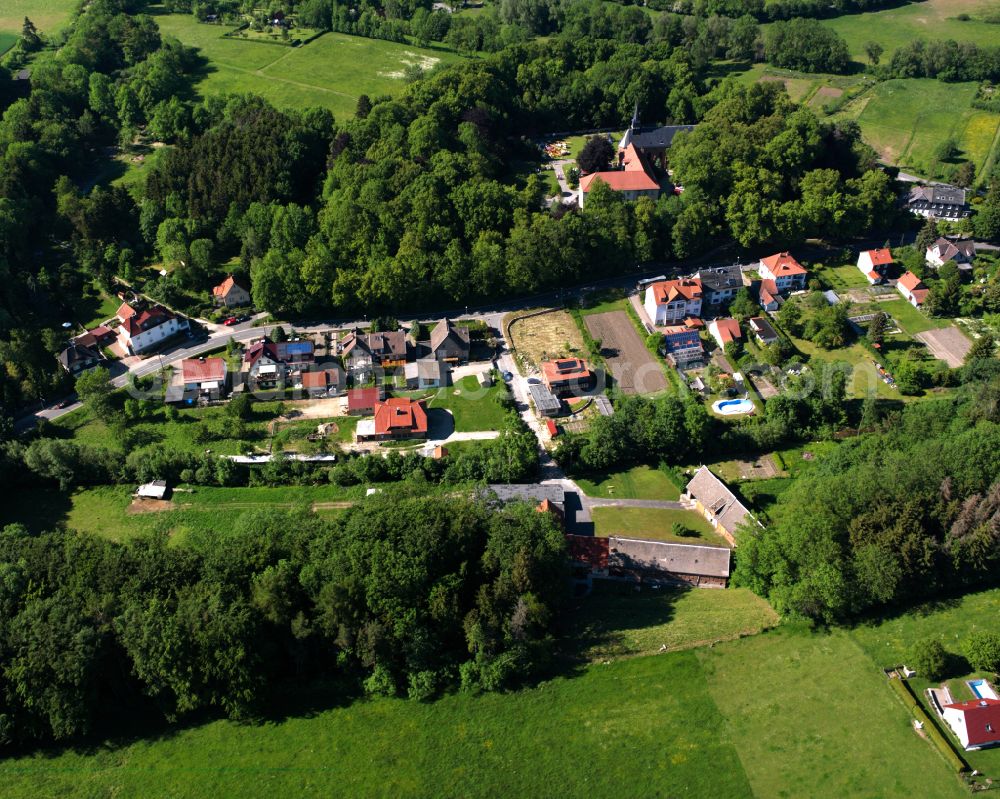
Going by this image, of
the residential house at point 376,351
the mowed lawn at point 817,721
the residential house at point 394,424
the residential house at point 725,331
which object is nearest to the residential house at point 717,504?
the mowed lawn at point 817,721

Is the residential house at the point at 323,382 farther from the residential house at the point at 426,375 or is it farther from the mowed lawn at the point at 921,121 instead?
the mowed lawn at the point at 921,121

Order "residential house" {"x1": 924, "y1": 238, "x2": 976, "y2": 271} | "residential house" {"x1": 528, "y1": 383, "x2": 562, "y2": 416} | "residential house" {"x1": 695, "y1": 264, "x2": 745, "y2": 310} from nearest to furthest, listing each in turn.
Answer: "residential house" {"x1": 528, "y1": 383, "x2": 562, "y2": 416} < "residential house" {"x1": 695, "y1": 264, "x2": 745, "y2": 310} < "residential house" {"x1": 924, "y1": 238, "x2": 976, "y2": 271}

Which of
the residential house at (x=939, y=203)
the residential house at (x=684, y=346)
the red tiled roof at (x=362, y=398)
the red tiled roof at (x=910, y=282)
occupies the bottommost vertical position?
the red tiled roof at (x=362, y=398)

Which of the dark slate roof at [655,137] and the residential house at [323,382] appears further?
the dark slate roof at [655,137]

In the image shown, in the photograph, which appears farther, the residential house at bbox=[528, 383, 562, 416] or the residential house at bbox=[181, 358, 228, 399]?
the residential house at bbox=[181, 358, 228, 399]

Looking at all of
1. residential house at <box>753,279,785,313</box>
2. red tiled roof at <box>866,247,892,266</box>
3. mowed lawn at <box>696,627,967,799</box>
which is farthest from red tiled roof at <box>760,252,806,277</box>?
mowed lawn at <box>696,627,967,799</box>

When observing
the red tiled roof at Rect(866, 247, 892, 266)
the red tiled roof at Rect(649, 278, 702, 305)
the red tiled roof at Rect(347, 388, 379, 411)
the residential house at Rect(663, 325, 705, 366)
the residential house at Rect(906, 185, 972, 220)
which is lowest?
the red tiled roof at Rect(347, 388, 379, 411)

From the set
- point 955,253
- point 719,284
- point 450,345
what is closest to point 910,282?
point 955,253

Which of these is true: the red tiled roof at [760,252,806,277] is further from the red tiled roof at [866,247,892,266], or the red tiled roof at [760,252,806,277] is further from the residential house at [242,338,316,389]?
the residential house at [242,338,316,389]
